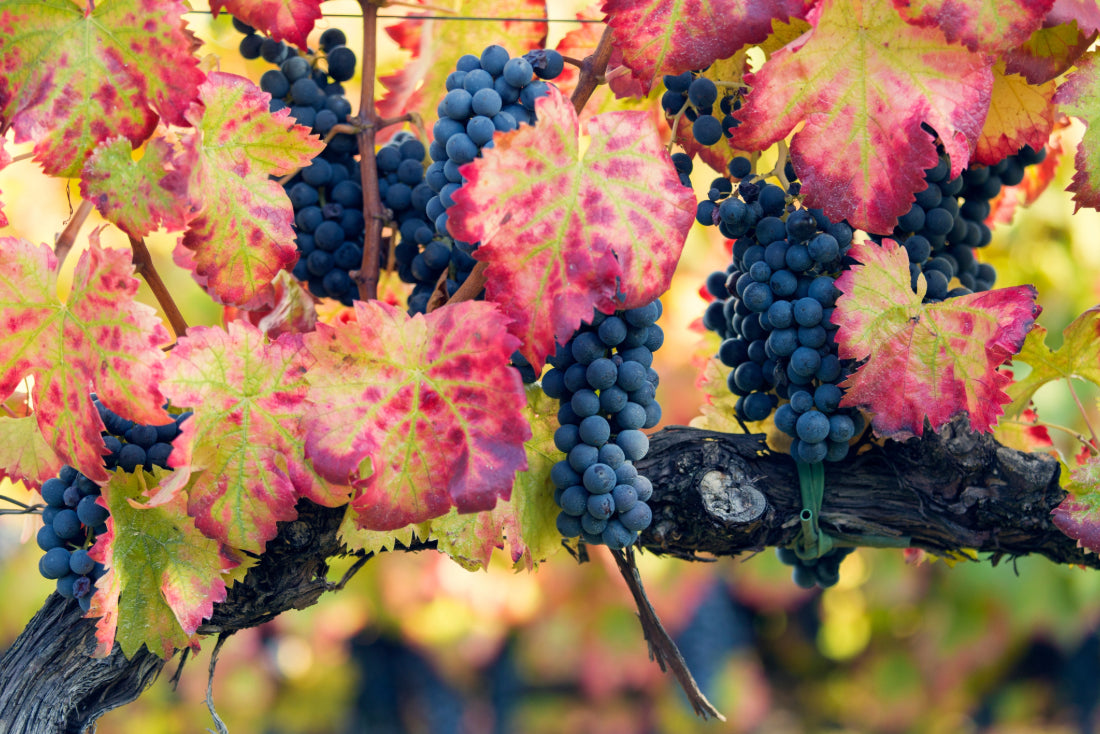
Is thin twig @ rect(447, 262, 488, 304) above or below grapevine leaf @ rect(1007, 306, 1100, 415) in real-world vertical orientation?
above

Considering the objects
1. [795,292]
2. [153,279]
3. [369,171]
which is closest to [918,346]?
[795,292]

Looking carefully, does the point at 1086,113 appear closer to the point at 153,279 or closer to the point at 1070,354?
the point at 1070,354

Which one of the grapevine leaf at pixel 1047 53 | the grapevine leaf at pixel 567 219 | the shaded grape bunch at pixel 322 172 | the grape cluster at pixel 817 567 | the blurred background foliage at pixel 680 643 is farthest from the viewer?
the blurred background foliage at pixel 680 643

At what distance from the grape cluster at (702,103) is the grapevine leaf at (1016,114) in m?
0.21

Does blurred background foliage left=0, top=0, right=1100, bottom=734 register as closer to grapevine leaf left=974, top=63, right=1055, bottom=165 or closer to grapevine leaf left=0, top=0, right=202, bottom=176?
grapevine leaf left=974, top=63, right=1055, bottom=165

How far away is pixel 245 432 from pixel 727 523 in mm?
374

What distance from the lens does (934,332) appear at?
0.64m

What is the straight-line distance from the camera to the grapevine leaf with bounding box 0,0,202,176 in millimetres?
604

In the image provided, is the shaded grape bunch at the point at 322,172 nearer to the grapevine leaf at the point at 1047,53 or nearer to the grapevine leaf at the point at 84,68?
the grapevine leaf at the point at 84,68

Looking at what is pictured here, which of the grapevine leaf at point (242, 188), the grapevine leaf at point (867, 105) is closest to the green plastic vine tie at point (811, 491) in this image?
the grapevine leaf at point (867, 105)

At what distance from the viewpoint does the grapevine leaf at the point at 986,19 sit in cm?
56

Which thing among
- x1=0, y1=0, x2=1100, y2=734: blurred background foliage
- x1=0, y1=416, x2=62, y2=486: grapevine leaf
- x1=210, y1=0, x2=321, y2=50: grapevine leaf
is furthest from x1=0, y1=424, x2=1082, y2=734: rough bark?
x1=0, y1=0, x2=1100, y2=734: blurred background foliage

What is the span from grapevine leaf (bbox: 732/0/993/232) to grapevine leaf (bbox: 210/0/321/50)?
13.1 inches

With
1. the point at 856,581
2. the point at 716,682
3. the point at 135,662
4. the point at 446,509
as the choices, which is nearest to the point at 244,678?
the point at 716,682
